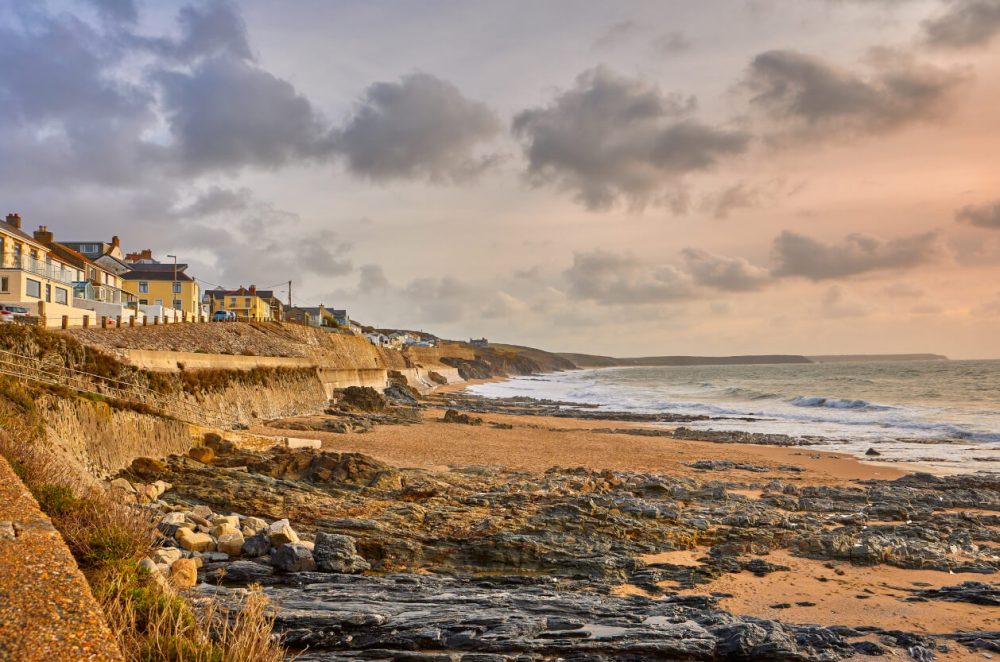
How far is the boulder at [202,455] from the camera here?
19.4 m

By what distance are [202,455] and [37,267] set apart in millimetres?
30920

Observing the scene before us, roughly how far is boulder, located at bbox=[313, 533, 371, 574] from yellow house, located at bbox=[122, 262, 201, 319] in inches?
2373

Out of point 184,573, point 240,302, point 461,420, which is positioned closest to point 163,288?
point 240,302

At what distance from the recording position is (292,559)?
35.2 feet

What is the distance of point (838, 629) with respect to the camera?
884cm

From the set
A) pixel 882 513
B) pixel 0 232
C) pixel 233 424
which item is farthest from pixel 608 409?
pixel 0 232

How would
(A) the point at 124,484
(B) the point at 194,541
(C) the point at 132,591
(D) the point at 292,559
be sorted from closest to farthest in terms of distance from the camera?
1. (C) the point at 132,591
2. (D) the point at 292,559
3. (B) the point at 194,541
4. (A) the point at 124,484

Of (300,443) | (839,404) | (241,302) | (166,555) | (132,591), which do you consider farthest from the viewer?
(241,302)

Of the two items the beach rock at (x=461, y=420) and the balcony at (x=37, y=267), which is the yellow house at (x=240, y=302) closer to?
the balcony at (x=37, y=267)

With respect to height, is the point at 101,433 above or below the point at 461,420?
above

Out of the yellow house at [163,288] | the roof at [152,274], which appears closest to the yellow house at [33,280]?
the yellow house at [163,288]

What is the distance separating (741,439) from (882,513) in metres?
18.4

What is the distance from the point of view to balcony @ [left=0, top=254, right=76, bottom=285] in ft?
128

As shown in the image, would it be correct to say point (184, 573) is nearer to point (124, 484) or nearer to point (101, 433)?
point (124, 484)
